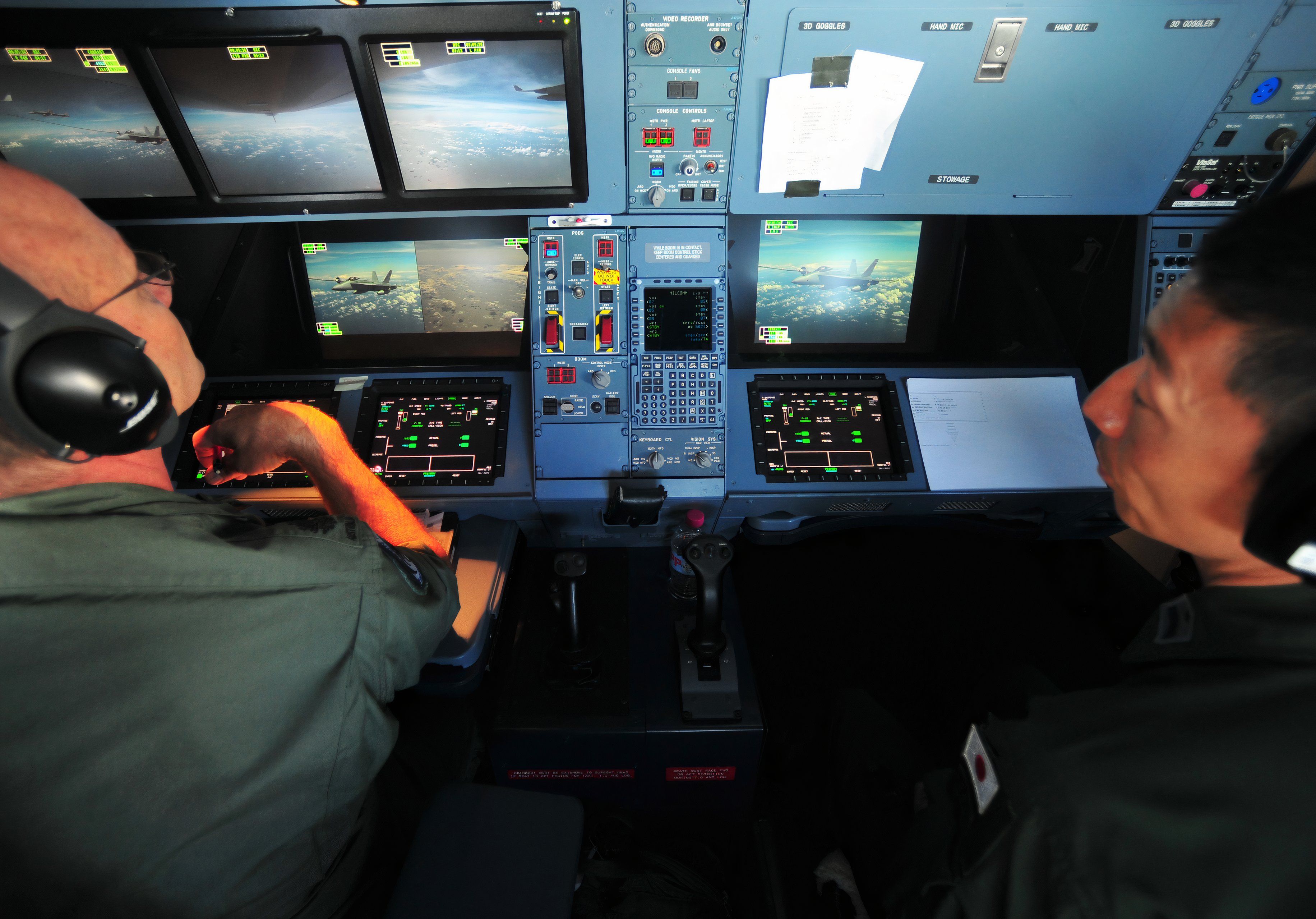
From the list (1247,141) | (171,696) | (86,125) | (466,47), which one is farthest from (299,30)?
(1247,141)

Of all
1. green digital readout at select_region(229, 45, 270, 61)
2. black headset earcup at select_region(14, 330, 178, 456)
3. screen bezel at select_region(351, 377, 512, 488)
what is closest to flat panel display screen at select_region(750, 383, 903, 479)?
screen bezel at select_region(351, 377, 512, 488)

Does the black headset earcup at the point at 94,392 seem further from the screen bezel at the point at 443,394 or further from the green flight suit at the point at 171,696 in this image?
the screen bezel at the point at 443,394

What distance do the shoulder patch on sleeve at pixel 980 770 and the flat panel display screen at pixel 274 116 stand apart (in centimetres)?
175

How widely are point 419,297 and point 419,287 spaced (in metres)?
0.03

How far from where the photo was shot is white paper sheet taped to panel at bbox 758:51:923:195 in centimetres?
138

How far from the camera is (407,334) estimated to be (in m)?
2.00

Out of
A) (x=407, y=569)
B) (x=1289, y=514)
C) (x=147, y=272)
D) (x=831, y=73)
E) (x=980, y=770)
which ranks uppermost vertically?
(x=831, y=73)

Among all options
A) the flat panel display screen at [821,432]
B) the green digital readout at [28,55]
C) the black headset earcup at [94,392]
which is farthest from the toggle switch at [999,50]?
the green digital readout at [28,55]

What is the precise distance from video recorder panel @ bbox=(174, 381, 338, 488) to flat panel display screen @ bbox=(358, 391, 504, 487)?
165 millimetres

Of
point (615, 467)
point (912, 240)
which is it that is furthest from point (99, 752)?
point (912, 240)

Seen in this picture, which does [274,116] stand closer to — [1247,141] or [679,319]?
[679,319]

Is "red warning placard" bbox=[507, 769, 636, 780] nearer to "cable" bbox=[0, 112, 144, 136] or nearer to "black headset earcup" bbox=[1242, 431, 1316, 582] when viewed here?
"black headset earcup" bbox=[1242, 431, 1316, 582]

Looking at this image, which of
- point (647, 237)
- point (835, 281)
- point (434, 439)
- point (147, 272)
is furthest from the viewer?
point (835, 281)

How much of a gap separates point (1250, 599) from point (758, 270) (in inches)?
59.1
